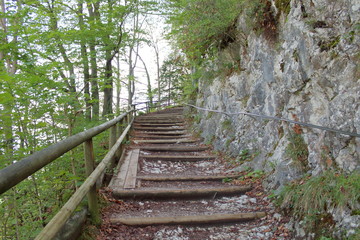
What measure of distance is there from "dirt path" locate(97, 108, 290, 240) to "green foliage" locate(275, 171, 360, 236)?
0.30m

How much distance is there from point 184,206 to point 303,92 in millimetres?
2462

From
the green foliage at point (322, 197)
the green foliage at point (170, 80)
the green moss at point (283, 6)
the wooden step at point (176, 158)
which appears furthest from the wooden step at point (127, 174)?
the green foliage at point (170, 80)

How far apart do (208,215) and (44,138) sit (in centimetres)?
319

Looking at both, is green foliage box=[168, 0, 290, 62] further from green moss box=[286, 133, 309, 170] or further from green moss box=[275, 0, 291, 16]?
green moss box=[286, 133, 309, 170]

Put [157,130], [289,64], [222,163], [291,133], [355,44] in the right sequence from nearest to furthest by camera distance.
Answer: [355,44] → [291,133] → [289,64] → [222,163] → [157,130]

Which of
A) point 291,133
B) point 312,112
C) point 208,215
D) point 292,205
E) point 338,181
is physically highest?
point 312,112

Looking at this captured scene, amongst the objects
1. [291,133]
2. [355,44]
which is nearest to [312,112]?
[291,133]

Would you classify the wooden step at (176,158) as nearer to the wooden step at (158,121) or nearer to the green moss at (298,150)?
the green moss at (298,150)

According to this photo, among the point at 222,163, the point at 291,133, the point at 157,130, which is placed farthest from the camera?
the point at 157,130

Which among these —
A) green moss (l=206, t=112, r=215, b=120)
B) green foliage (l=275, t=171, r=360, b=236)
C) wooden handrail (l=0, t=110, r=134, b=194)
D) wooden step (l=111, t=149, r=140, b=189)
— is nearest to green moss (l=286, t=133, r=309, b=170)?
green foliage (l=275, t=171, r=360, b=236)

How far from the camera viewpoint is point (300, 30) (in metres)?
3.72

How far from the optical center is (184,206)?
3578 millimetres

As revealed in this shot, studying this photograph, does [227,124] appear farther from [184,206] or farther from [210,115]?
[184,206]

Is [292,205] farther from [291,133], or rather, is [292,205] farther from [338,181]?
[291,133]
